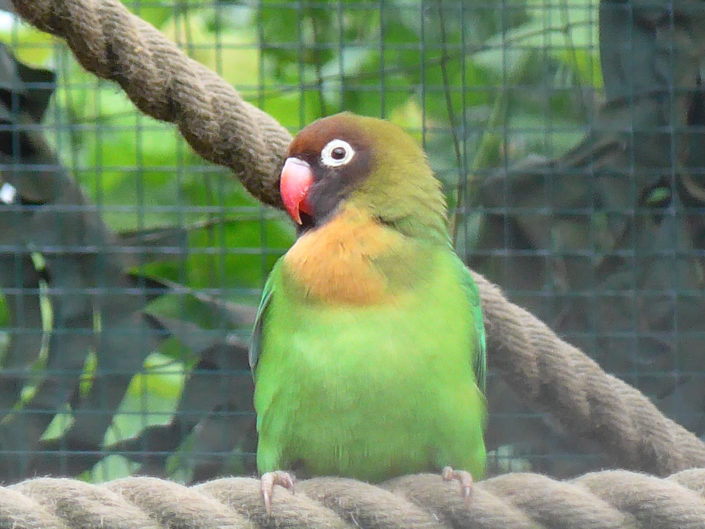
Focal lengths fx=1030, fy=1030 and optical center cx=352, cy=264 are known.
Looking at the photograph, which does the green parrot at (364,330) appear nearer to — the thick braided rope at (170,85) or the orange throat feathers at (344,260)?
the orange throat feathers at (344,260)

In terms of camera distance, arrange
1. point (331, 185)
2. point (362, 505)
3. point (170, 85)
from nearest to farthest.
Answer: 1. point (362, 505)
2. point (331, 185)
3. point (170, 85)

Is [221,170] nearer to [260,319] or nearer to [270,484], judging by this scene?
[260,319]

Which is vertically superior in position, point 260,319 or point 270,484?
point 260,319

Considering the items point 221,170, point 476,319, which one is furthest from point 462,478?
point 221,170

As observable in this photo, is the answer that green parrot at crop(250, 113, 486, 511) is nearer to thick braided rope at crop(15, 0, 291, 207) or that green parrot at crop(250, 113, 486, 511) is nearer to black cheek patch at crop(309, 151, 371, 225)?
black cheek patch at crop(309, 151, 371, 225)

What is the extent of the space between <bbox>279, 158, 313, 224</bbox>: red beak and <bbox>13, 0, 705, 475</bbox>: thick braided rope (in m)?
0.12

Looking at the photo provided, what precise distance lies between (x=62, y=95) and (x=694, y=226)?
137cm

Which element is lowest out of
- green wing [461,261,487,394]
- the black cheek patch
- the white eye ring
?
green wing [461,261,487,394]

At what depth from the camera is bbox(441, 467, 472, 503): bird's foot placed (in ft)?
2.86

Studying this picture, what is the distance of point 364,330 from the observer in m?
1.01

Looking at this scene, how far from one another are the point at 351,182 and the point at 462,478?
367 mm

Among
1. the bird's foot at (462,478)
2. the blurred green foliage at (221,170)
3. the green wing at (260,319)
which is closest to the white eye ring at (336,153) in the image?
the green wing at (260,319)

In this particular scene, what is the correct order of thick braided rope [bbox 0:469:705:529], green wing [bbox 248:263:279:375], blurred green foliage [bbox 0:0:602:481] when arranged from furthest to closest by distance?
1. blurred green foliage [bbox 0:0:602:481]
2. green wing [bbox 248:263:279:375]
3. thick braided rope [bbox 0:469:705:529]

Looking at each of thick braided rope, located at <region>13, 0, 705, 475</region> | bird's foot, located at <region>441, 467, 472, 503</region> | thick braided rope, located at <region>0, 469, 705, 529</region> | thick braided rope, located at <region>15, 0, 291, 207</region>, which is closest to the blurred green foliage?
thick braided rope, located at <region>13, 0, 705, 475</region>
